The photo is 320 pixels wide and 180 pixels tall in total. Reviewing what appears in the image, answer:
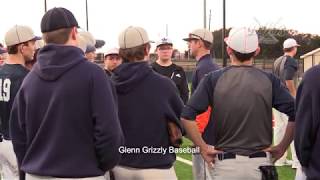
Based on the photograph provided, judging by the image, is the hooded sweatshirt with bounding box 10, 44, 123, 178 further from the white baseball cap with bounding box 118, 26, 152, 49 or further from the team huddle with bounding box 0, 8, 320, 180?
the white baseball cap with bounding box 118, 26, 152, 49

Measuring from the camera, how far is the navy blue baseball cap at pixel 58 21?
11.0 feet

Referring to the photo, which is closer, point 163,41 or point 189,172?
point 163,41

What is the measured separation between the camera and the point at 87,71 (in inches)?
129

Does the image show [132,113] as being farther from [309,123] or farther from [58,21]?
[309,123]

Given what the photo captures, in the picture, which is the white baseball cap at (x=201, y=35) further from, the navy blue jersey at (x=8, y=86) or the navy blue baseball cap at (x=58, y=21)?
the navy blue baseball cap at (x=58, y=21)

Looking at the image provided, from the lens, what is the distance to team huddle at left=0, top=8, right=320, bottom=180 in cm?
327

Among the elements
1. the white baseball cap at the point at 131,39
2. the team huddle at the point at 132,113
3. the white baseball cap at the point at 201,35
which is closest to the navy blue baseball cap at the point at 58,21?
the team huddle at the point at 132,113

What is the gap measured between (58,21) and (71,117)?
24.7 inches

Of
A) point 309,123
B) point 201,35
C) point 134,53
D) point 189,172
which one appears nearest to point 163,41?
point 201,35

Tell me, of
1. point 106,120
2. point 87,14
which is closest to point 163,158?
point 106,120

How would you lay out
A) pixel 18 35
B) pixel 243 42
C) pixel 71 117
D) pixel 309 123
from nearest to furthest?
pixel 71 117
pixel 309 123
pixel 243 42
pixel 18 35

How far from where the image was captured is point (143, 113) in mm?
4043

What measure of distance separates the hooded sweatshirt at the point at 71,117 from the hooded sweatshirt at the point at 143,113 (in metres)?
0.69

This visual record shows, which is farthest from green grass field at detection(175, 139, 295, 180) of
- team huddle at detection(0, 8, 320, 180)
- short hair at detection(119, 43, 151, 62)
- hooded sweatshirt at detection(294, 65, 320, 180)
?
hooded sweatshirt at detection(294, 65, 320, 180)
